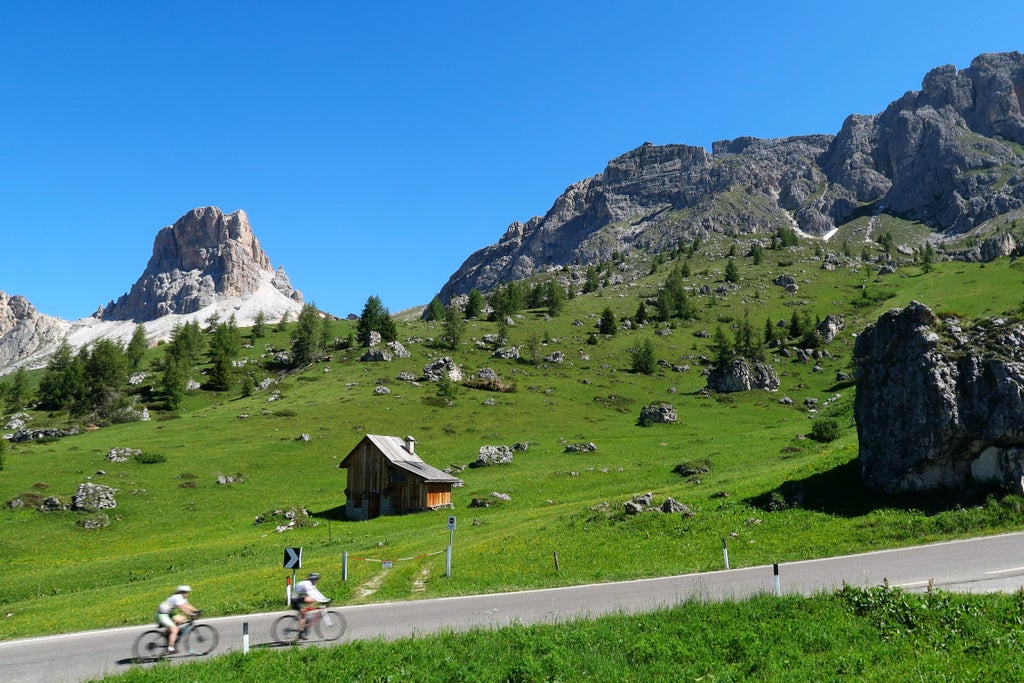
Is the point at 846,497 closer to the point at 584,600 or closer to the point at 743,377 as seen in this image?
the point at 584,600

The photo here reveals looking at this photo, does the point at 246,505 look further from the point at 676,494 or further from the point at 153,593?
the point at 676,494

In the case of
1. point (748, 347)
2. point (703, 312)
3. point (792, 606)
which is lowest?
point (792, 606)

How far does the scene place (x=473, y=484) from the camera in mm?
65812

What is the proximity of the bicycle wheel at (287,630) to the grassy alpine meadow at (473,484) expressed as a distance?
6661mm

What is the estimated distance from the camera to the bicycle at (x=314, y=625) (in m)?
18.4

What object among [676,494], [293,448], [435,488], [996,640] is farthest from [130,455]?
[996,640]

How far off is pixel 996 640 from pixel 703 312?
16774 centimetres

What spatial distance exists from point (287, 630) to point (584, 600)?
1054 cm

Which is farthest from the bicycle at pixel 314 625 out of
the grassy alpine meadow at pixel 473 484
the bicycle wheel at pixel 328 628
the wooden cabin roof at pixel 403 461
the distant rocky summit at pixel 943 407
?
the wooden cabin roof at pixel 403 461

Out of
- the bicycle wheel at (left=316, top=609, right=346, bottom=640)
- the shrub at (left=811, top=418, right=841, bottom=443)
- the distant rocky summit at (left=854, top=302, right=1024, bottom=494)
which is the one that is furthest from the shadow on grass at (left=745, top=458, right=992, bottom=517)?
the shrub at (left=811, top=418, right=841, bottom=443)

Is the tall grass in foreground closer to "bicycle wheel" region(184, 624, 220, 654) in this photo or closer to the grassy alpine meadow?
the grassy alpine meadow

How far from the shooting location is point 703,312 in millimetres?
173125

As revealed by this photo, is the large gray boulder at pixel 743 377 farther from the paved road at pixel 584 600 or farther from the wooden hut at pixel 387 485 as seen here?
the paved road at pixel 584 600

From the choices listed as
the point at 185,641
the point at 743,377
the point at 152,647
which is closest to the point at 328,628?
the point at 185,641
